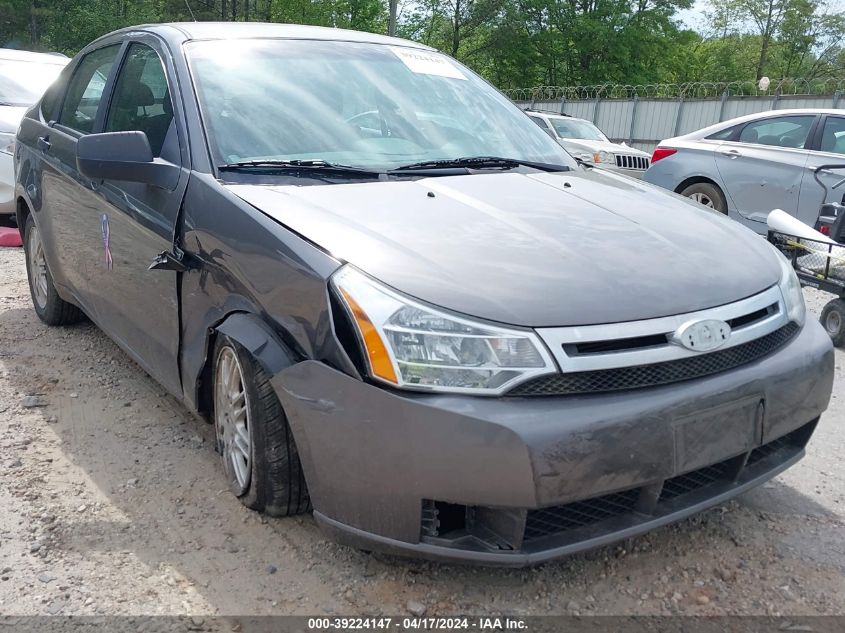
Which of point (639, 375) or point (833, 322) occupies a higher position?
point (639, 375)

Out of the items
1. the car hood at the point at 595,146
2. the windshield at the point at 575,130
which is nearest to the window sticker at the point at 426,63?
the car hood at the point at 595,146

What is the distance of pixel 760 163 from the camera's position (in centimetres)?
820

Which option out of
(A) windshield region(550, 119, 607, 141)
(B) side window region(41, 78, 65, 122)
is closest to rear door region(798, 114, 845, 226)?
(B) side window region(41, 78, 65, 122)

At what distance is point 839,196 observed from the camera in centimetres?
749

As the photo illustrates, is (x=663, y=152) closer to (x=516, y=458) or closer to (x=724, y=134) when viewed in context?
(x=724, y=134)

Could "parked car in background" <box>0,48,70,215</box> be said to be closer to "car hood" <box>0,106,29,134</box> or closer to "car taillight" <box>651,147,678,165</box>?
"car hood" <box>0,106,29,134</box>

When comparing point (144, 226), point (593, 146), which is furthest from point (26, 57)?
point (593, 146)

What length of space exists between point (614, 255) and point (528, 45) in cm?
4324

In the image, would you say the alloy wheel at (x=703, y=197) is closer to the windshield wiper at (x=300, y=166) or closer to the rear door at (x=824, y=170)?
the rear door at (x=824, y=170)

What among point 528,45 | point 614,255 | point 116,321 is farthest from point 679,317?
point 528,45

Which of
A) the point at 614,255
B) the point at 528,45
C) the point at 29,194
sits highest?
the point at 528,45

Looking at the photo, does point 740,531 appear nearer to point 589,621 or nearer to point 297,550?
point 589,621

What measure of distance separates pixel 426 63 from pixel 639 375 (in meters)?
2.12

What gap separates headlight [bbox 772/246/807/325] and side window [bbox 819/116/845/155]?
5917 millimetres
